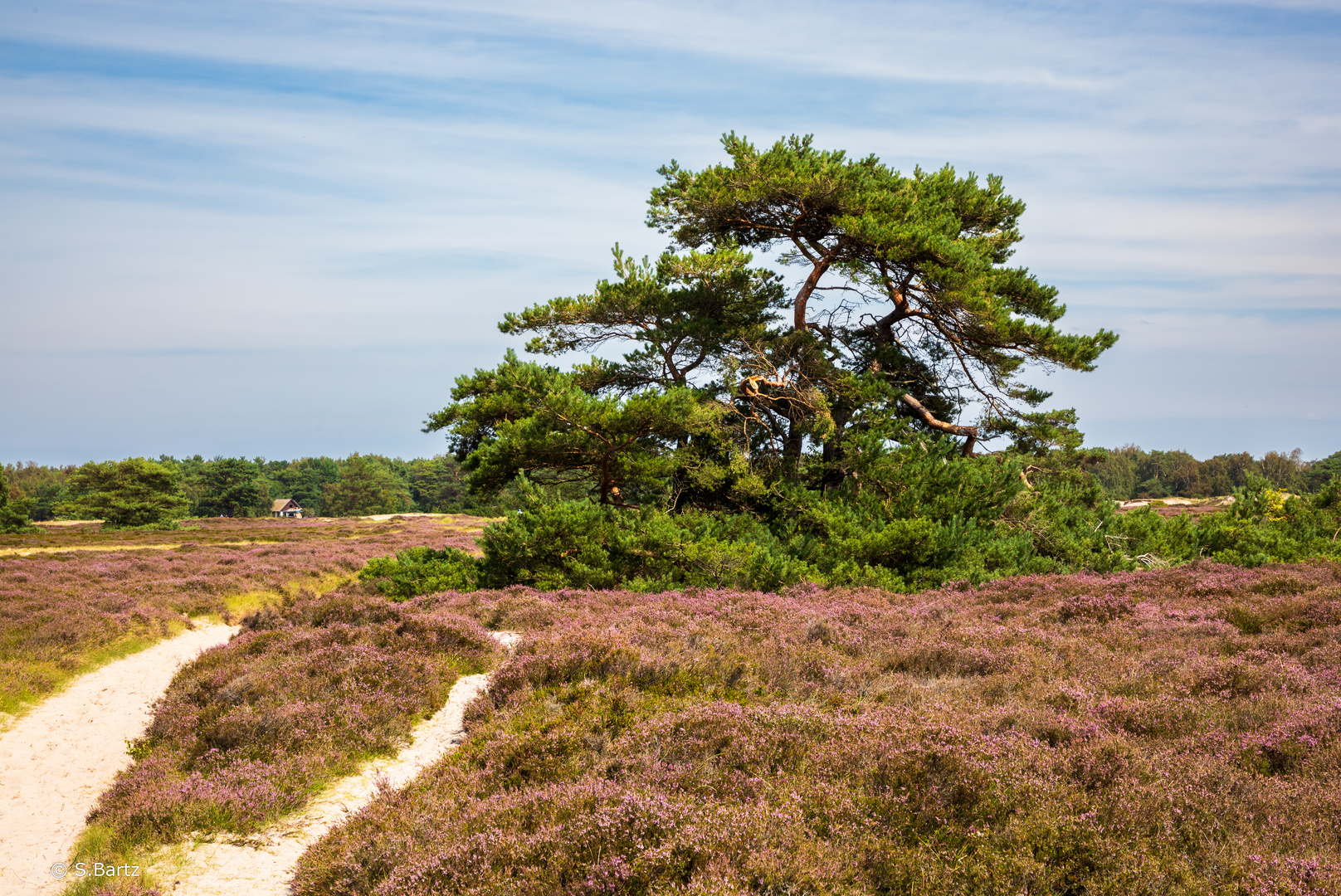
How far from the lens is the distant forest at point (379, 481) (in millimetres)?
85812

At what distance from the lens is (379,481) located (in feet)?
342

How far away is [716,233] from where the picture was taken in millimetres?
19453

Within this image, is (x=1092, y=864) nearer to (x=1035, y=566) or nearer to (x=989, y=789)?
(x=989, y=789)

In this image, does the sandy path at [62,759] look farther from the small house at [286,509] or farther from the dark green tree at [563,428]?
the small house at [286,509]

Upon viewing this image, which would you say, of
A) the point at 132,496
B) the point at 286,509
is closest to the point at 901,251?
the point at 132,496

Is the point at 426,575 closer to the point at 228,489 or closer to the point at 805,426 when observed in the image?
the point at 805,426

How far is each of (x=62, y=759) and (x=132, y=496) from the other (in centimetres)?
6116

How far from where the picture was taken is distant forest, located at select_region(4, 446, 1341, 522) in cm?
8581

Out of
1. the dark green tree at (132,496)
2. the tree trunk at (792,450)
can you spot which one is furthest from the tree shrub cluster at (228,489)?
the tree trunk at (792,450)

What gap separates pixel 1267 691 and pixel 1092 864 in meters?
3.40

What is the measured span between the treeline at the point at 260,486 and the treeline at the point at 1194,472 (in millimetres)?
80909

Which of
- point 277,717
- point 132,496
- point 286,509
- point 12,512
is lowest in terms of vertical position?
point 286,509

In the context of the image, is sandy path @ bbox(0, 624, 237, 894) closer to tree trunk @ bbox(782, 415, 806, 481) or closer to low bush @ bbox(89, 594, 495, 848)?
low bush @ bbox(89, 594, 495, 848)

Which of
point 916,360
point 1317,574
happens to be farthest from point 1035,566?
point 916,360
